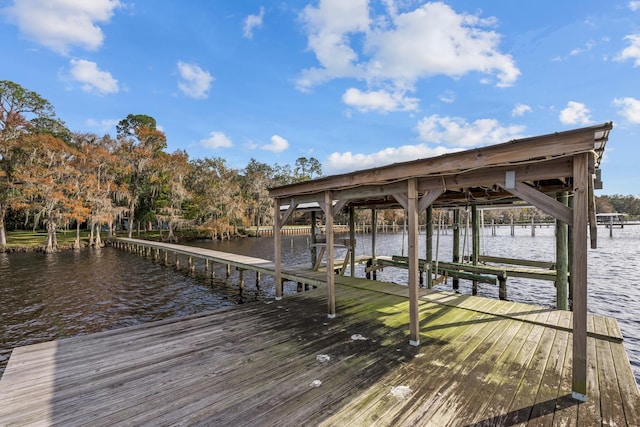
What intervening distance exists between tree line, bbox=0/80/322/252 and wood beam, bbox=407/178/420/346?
2843cm

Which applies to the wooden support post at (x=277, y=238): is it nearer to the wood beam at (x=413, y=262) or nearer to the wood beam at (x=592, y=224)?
the wood beam at (x=413, y=262)

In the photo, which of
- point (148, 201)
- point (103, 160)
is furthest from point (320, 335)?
point (148, 201)

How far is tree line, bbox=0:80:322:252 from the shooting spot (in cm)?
2238

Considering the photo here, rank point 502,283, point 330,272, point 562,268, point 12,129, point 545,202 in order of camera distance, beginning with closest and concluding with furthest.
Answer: point 545,202 → point 330,272 → point 562,268 → point 502,283 → point 12,129

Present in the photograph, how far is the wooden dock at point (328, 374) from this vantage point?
2.57 meters

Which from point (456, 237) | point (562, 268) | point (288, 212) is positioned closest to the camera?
point (562, 268)

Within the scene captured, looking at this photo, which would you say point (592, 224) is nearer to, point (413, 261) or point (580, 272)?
point (580, 272)

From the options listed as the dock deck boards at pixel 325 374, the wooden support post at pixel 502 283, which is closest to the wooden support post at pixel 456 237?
the wooden support post at pixel 502 283

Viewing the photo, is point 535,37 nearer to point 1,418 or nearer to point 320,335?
point 320,335

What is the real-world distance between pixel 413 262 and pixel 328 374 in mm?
1977

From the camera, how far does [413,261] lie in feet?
13.6

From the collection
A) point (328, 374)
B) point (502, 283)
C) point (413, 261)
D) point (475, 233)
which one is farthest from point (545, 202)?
point (475, 233)

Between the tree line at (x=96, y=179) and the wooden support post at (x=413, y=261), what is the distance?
28.4m

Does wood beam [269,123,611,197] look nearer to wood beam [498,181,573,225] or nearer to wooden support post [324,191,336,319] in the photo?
wood beam [498,181,573,225]
